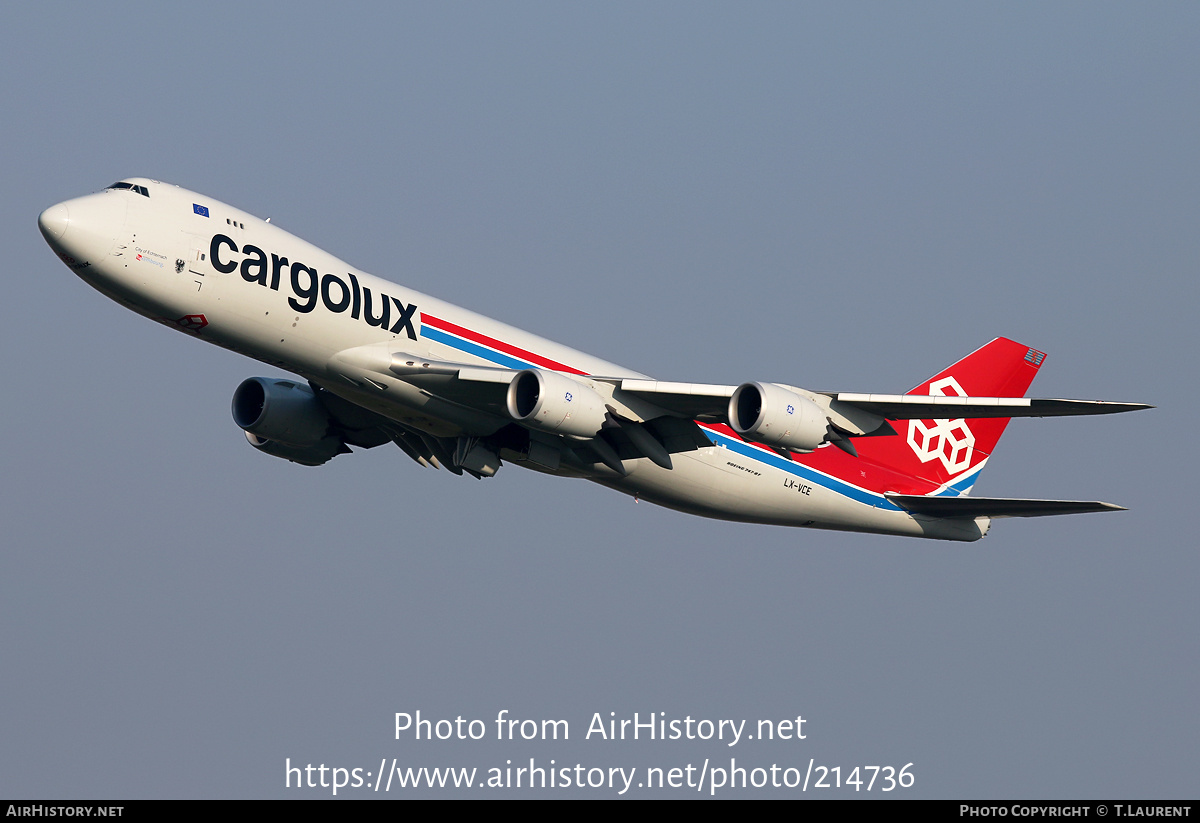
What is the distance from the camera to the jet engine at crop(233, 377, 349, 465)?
3566cm

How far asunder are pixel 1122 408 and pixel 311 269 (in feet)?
58.2

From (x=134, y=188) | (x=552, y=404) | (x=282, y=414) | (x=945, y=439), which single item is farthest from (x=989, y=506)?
(x=134, y=188)

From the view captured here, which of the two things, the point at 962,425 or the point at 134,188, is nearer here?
the point at 134,188

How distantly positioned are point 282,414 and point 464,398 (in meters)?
7.20

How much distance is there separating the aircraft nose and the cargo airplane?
43 millimetres

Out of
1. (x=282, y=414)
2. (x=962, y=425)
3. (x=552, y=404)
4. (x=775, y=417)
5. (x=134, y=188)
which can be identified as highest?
(x=962, y=425)

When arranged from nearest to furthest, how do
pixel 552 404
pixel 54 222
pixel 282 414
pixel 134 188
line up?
pixel 54 222, pixel 134 188, pixel 552 404, pixel 282 414

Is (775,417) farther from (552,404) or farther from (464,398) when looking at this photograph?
(464,398)

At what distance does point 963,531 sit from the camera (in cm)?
3931

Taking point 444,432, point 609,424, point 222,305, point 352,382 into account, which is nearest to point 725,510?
point 609,424

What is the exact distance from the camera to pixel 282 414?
35688 mm

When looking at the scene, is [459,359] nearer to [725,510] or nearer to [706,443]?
[706,443]

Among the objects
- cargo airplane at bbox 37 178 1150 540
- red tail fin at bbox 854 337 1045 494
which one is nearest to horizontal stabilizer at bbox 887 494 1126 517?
cargo airplane at bbox 37 178 1150 540

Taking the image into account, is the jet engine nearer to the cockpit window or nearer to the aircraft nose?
the cockpit window
